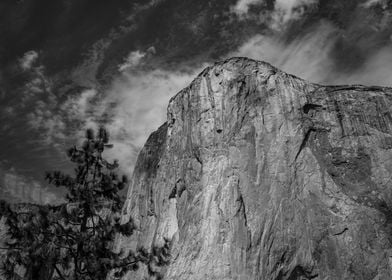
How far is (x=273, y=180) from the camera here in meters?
31.3

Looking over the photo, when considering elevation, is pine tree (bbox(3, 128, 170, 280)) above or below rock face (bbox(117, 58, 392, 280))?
below

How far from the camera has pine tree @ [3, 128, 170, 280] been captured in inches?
420

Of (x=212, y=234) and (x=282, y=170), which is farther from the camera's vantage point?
(x=282, y=170)

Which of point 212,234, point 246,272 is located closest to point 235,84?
point 212,234

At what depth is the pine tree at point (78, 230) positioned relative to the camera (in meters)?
10.7

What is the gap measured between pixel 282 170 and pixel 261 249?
7.27 metres

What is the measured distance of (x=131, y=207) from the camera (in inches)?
1906

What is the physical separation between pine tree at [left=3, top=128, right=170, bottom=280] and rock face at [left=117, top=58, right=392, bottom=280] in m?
16.3

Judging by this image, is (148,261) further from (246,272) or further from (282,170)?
(282,170)

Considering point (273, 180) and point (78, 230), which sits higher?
point (273, 180)

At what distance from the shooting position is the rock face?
91.2 feet

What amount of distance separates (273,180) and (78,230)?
21.5 metres

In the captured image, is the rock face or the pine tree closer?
the pine tree

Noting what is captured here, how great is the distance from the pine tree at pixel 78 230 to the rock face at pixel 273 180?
16.3 m
